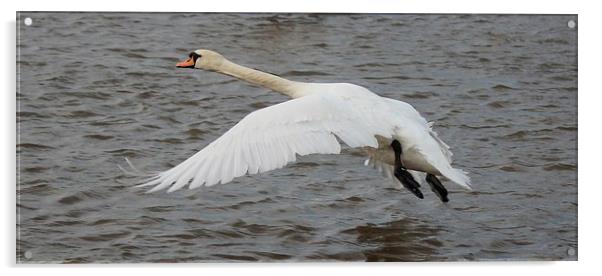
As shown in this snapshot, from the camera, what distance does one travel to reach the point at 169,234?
3.93 m

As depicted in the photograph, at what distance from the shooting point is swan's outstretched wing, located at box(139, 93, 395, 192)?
363cm

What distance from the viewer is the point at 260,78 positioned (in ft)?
13.3

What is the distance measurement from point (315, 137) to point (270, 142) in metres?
0.13

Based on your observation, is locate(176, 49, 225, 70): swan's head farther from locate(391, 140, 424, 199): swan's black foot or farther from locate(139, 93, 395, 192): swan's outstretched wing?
locate(391, 140, 424, 199): swan's black foot

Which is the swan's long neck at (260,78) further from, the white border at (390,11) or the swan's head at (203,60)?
the white border at (390,11)

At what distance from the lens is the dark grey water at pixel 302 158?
392 centimetres

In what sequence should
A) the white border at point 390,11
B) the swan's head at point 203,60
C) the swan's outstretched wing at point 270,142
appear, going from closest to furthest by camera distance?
the swan's outstretched wing at point 270,142 → the white border at point 390,11 → the swan's head at point 203,60

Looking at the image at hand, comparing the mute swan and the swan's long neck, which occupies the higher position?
the swan's long neck

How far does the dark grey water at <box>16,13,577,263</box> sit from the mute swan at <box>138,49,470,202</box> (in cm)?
5

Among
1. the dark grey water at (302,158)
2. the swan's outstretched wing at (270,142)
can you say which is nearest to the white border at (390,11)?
the dark grey water at (302,158)

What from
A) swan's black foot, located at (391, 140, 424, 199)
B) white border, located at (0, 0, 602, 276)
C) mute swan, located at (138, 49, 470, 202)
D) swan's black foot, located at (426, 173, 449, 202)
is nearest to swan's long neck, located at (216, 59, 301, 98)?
mute swan, located at (138, 49, 470, 202)

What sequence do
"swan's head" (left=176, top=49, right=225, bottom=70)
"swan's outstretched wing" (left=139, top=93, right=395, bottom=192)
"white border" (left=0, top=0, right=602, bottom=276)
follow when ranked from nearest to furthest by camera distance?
"swan's outstretched wing" (left=139, top=93, right=395, bottom=192), "white border" (left=0, top=0, right=602, bottom=276), "swan's head" (left=176, top=49, right=225, bottom=70)

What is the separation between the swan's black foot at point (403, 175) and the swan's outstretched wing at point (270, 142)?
12cm

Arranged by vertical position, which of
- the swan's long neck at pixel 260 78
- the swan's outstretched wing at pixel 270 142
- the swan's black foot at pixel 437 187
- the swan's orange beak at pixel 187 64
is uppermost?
the swan's orange beak at pixel 187 64
